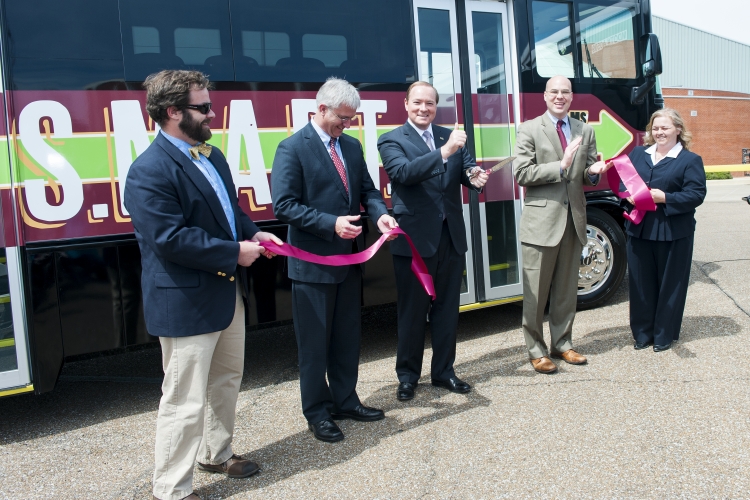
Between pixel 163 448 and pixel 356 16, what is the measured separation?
10.6 ft

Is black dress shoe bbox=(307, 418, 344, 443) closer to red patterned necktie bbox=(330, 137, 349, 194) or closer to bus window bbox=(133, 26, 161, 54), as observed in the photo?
red patterned necktie bbox=(330, 137, 349, 194)

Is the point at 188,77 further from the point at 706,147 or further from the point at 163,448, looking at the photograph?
the point at 706,147

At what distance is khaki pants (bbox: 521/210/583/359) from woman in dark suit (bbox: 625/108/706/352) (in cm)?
64

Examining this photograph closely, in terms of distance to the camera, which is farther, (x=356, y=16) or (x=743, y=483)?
(x=356, y=16)

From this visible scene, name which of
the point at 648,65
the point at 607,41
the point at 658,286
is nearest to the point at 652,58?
the point at 648,65

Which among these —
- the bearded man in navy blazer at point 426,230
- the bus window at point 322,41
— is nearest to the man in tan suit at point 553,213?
the bearded man in navy blazer at point 426,230

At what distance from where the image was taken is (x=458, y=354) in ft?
16.2

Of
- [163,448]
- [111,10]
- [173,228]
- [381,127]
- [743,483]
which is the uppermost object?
[111,10]

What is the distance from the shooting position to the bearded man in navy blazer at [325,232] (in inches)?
130

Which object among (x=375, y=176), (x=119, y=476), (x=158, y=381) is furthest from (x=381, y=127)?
(x=119, y=476)

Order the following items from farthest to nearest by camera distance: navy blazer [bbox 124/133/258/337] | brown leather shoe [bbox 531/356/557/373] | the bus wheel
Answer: the bus wheel
brown leather shoe [bbox 531/356/557/373]
navy blazer [bbox 124/133/258/337]

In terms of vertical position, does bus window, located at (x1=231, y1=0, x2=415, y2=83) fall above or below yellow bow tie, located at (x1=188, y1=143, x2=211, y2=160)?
above

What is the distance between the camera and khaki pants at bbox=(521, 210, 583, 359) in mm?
4367

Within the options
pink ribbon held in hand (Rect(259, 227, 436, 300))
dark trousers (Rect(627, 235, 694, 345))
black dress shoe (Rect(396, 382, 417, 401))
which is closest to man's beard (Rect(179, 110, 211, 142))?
pink ribbon held in hand (Rect(259, 227, 436, 300))
